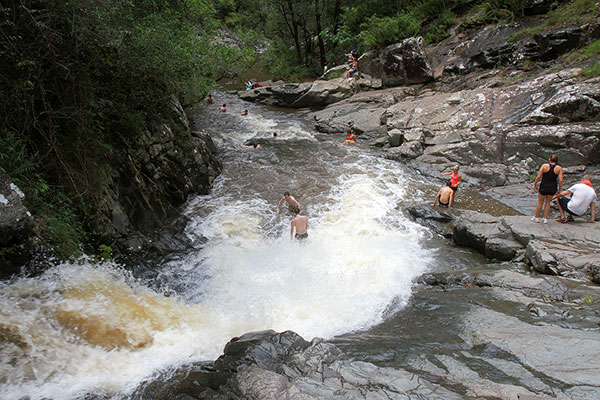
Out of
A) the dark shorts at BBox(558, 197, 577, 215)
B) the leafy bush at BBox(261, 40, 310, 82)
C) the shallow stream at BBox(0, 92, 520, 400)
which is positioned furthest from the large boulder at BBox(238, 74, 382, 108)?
the dark shorts at BBox(558, 197, 577, 215)

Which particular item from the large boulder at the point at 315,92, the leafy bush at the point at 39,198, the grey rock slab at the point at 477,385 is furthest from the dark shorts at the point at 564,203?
the large boulder at the point at 315,92

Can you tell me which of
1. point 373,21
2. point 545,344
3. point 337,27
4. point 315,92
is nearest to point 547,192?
point 545,344

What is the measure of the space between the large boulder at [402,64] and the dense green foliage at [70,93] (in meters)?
14.7

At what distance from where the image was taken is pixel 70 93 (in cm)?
671

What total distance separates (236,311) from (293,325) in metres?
1.10

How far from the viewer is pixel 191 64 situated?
9781 mm

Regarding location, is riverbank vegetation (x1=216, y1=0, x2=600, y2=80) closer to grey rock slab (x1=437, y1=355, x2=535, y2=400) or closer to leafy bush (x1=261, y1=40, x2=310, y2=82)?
leafy bush (x1=261, y1=40, x2=310, y2=82)

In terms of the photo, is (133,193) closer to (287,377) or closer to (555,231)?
(287,377)

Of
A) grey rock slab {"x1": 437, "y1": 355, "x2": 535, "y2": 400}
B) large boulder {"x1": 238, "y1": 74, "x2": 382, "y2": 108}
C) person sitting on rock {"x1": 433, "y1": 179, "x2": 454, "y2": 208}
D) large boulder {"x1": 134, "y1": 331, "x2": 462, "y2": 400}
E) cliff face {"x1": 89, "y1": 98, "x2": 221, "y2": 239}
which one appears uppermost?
large boulder {"x1": 238, "y1": 74, "x2": 382, "y2": 108}

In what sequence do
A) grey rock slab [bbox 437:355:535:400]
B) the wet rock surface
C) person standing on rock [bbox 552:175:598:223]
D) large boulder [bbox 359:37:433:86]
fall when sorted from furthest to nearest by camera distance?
large boulder [bbox 359:37:433:86] → person standing on rock [bbox 552:175:598:223] → the wet rock surface → grey rock slab [bbox 437:355:535:400]

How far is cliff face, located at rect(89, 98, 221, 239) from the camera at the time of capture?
7430 mm

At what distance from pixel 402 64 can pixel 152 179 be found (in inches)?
637

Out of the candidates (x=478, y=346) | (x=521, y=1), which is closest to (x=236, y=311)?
(x=478, y=346)

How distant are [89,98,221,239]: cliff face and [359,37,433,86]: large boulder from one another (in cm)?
1333
